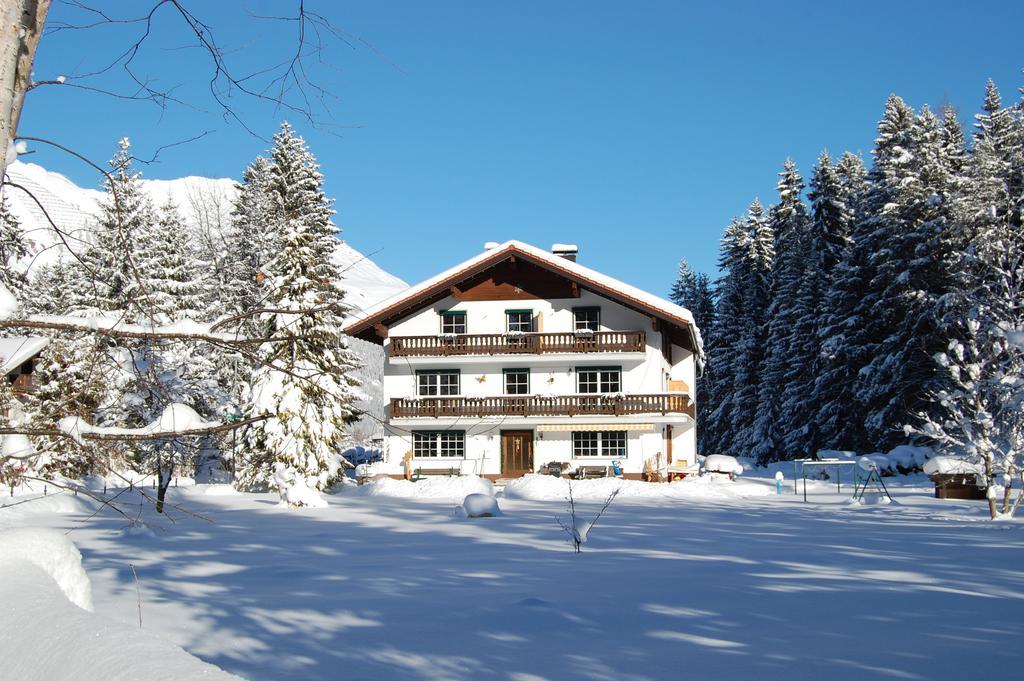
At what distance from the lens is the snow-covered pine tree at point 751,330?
1937 inches

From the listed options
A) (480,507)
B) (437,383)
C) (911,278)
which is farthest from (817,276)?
(480,507)

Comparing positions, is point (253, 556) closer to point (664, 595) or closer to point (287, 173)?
point (664, 595)

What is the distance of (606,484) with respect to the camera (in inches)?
1143

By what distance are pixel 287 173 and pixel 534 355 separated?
16.6 meters

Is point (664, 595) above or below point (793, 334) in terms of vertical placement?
below

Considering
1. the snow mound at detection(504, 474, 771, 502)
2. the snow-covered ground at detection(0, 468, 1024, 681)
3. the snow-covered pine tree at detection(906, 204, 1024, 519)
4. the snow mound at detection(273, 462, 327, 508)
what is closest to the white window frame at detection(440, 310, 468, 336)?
the snow mound at detection(504, 474, 771, 502)

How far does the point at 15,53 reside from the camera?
2.48 metres

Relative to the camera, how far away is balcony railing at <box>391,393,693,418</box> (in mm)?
32969

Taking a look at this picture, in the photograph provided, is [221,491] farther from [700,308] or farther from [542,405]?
[700,308]

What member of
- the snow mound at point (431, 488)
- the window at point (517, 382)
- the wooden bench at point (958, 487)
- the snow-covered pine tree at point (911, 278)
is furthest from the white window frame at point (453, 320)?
the wooden bench at point (958, 487)

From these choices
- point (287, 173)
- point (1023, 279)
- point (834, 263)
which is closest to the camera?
point (1023, 279)

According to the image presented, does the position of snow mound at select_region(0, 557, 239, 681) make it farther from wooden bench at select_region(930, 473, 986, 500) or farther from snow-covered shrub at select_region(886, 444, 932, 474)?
snow-covered shrub at select_region(886, 444, 932, 474)

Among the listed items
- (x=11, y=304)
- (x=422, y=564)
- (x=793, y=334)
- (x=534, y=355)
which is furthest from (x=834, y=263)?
(x=11, y=304)

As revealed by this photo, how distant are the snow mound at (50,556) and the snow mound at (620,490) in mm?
21556
